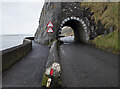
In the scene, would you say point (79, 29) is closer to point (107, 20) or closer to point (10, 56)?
point (107, 20)

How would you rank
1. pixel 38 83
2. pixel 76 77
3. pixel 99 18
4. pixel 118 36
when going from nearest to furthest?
pixel 38 83
pixel 76 77
pixel 118 36
pixel 99 18

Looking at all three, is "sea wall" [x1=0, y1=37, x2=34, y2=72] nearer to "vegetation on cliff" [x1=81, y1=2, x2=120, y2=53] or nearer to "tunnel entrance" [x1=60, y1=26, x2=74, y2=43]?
"vegetation on cliff" [x1=81, y1=2, x2=120, y2=53]

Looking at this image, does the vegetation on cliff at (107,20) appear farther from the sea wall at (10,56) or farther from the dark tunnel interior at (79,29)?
the sea wall at (10,56)

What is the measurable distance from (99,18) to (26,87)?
14423 millimetres

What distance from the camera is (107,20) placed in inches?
504

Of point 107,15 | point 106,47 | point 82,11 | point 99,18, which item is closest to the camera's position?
point 106,47

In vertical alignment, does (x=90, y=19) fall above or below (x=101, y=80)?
above

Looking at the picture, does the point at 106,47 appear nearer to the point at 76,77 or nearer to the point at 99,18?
the point at 99,18

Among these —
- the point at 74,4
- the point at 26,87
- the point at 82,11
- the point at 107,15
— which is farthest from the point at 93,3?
the point at 26,87

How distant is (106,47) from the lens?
10.6 metres

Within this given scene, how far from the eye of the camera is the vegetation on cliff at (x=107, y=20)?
9806mm

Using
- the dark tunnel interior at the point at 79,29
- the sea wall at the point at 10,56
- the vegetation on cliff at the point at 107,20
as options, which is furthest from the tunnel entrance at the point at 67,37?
the sea wall at the point at 10,56

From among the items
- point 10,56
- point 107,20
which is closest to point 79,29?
point 107,20

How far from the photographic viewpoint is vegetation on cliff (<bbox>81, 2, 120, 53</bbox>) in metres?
9.81
